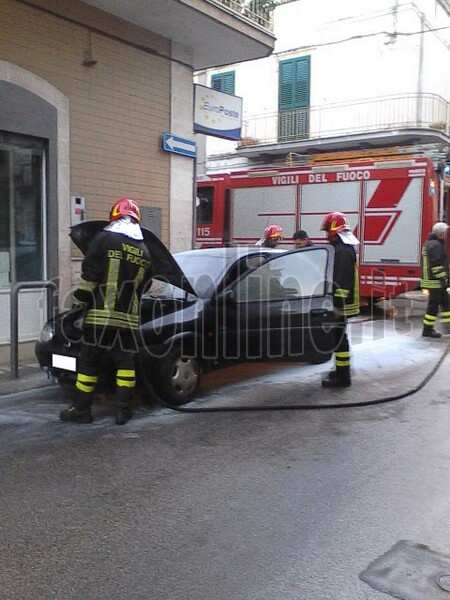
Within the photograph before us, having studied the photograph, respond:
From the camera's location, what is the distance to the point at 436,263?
9.58 meters

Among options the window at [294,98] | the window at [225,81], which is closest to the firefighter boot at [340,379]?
the window at [294,98]

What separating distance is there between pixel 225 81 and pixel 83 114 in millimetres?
14100

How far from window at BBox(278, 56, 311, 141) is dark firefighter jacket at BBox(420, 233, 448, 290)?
10.9 m

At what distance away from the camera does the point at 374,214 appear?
470 inches

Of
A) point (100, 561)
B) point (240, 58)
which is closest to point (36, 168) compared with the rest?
point (240, 58)

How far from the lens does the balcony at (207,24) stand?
27.9ft

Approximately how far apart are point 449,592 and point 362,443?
6.51ft

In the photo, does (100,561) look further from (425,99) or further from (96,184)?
(425,99)

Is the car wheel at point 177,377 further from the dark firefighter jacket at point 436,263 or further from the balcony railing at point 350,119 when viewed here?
the balcony railing at point 350,119

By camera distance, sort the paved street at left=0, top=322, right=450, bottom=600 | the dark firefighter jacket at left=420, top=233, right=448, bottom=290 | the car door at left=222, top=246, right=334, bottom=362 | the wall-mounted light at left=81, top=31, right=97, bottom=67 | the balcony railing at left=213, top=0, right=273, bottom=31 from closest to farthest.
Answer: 1. the paved street at left=0, top=322, right=450, bottom=600
2. the car door at left=222, top=246, right=334, bottom=362
3. the wall-mounted light at left=81, top=31, right=97, bottom=67
4. the balcony railing at left=213, top=0, right=273, bottom=31
5. the dark firefighter jacket at left=420, top=233, right=448, bottom=290

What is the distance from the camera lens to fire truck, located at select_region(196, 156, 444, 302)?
451 inches

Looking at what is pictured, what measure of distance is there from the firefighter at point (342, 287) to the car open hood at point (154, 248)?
1.76 metres

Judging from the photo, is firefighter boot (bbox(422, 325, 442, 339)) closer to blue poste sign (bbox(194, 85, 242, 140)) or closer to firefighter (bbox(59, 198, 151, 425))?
blue poste sign (bbox(194, 85, 242, 140))

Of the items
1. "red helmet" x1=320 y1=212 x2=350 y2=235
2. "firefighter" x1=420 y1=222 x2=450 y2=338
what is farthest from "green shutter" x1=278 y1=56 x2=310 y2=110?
"red helmet" x1=320 y1=212 x2=350 y2=235
